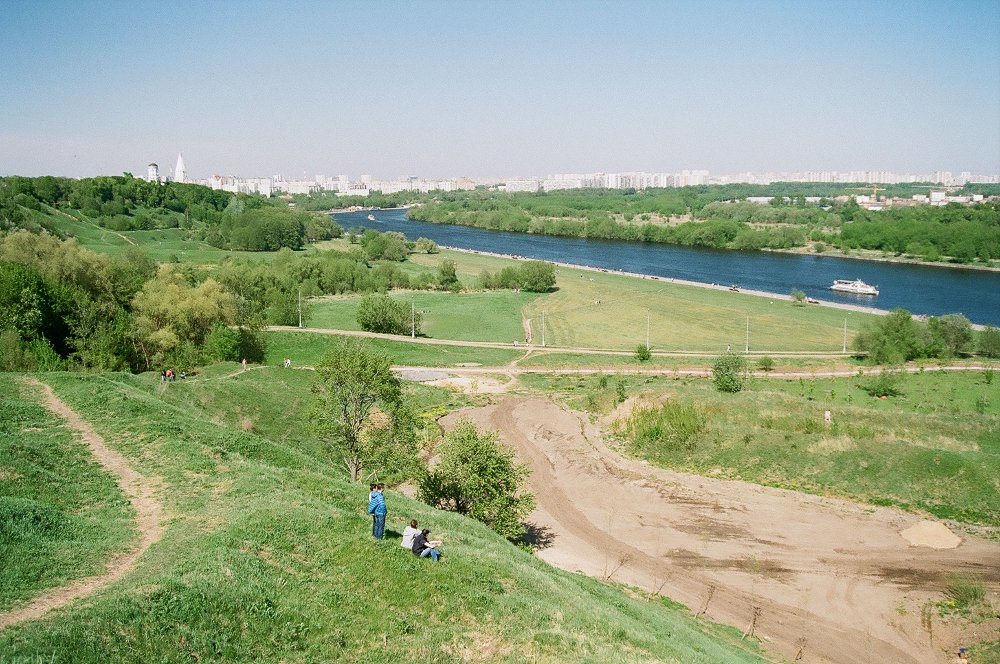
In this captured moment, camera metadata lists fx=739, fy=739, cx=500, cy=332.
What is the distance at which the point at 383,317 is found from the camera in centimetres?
6394

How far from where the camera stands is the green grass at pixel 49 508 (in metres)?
10.8

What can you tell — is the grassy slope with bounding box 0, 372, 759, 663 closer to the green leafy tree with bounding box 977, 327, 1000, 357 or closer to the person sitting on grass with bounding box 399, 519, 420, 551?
the person sitting on grass with bounding box 399, 519, 420, 551

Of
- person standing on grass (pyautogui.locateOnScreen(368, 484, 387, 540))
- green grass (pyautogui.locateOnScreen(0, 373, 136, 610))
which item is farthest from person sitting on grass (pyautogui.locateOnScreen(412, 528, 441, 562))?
green grass (pyautogui.locateOnScreen(0, 373, 136, 610))

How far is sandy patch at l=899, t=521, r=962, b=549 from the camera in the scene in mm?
24283

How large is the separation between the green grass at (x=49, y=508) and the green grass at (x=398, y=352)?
35.8 meters

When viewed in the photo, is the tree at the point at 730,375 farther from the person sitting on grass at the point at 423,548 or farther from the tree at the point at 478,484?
the person sitting on grass at the point at 423,548

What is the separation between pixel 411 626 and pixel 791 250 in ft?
467

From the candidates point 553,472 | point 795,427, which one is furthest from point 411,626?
point 795,427

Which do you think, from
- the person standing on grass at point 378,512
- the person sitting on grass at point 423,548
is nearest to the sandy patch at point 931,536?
the person sitting on grass at point 423,548

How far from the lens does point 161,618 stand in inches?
381

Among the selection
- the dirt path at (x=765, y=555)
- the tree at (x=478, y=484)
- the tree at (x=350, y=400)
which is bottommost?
the dirt path at (x=765, y=555)

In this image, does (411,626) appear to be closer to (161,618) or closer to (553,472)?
(161,618)

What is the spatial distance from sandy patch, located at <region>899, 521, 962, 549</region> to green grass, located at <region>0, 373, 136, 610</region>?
23.7m

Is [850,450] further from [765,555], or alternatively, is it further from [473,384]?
[473,384]
